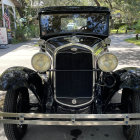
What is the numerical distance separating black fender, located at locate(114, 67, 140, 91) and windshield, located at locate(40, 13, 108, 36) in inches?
44.3

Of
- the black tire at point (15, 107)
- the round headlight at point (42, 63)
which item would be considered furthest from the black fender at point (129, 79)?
the black tire at point (15, 107)

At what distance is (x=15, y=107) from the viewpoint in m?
2.62

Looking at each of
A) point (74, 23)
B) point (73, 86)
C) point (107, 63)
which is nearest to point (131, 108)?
point (107, 63)

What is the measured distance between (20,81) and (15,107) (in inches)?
15.5

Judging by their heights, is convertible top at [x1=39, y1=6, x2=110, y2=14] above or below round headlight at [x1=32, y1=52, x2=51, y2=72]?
above

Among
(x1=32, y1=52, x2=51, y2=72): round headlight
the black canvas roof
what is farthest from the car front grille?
the black canvas roof

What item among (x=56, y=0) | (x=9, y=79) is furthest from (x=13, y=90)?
(x=56, y=0)

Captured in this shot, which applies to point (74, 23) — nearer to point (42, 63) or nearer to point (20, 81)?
point (42, 63)

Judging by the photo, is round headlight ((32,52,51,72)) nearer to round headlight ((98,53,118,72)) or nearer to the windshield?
round headlight ((98,53,118,72))

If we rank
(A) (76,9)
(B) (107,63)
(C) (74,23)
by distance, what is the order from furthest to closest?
(C) (74,23) → (A) (76,9) → (B) (107,63)

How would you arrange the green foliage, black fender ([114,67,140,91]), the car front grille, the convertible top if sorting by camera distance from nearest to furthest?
black fender ([114,67,140,91])
the car front grille
the convertible top
the green foliage

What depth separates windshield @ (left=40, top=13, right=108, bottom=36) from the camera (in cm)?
357

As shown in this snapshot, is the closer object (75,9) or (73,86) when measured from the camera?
(73,86)

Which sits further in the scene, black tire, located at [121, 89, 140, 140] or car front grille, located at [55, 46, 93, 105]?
car front grille, located at [55, 46, 93, 105]
